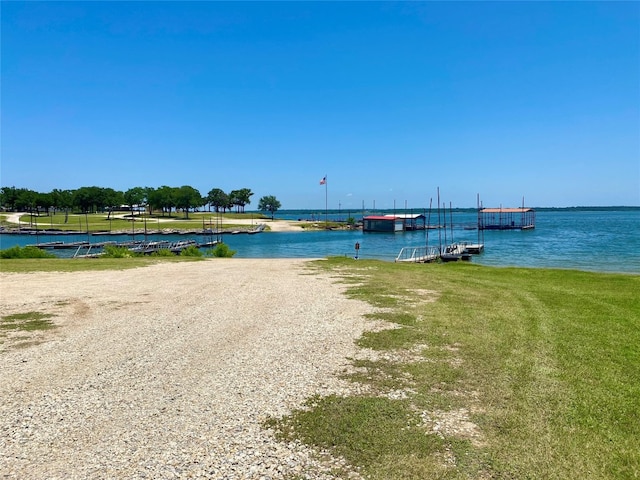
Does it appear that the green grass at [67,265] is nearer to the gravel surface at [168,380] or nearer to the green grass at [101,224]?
the gravel surface at [168,380]

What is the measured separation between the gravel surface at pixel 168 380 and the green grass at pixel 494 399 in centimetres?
71

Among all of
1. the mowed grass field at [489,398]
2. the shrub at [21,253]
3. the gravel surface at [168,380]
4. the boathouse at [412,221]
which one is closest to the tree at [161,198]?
the boathouse at [412,221]

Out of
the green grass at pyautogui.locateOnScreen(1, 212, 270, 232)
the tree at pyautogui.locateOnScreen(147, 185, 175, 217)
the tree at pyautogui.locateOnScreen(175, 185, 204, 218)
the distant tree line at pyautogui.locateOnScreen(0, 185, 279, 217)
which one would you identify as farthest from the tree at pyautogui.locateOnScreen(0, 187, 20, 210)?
the tree at pyautogui.locateOnScreen(175, 185, 204, 218)

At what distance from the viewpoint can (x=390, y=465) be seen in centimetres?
525

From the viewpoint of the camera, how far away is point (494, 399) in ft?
22.9

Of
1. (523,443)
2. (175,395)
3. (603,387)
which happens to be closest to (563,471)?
(523,443)

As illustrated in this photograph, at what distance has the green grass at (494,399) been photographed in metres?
5.36

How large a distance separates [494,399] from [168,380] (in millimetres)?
5579

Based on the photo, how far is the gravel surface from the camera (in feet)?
17.8

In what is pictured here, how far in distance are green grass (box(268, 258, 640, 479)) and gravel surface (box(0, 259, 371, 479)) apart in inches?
27.9

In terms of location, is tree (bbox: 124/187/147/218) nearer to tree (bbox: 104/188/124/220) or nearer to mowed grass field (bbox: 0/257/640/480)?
tree (bbox: 104/188/124/220)

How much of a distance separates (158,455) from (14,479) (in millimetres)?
1540

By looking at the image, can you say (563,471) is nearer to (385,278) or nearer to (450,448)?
(450,448)

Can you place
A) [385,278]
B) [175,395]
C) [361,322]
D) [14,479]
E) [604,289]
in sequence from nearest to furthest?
[14,479]
[175,395]
[361,322]
[604,289]
[385,278]
